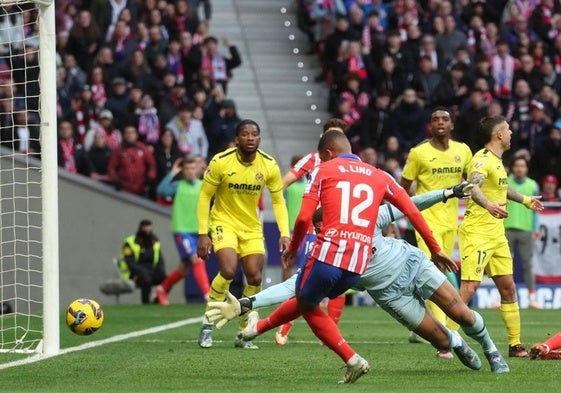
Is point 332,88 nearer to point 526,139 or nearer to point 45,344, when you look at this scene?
point 526,139

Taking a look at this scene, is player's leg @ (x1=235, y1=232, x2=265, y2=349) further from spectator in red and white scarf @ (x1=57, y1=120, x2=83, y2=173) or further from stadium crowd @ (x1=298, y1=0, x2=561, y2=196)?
spectator in red and white scarf @ (x1=57, y1=120, x2=83, y2=173)

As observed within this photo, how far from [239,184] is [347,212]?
4.21 meters

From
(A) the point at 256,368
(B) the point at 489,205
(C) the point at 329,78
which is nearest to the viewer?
(A) the point at 256,368

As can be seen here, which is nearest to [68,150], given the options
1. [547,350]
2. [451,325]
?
[451,325]

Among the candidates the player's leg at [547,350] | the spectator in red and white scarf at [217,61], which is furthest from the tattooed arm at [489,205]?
the spectator in red and white scarf at [217,61]

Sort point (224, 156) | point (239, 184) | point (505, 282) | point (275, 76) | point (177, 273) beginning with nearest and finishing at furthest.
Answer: point (505, 282)
point (224, 156)
point (239, 184)
point (177, 273)
point (275, 76)

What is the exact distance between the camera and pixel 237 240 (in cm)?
1470

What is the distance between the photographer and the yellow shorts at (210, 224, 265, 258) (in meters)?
14.6

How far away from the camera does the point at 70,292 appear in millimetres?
23438

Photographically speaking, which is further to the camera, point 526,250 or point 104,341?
point 526,250

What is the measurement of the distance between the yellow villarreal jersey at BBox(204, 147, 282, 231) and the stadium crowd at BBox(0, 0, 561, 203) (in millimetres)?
8236

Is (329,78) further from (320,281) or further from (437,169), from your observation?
(320,281)

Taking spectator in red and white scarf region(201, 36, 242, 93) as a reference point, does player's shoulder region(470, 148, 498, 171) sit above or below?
below

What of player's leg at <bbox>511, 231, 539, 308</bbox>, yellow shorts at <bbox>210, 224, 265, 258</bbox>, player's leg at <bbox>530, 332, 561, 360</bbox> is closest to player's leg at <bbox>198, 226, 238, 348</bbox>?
yellow shorts at <bbox>210, 224, 265, 258</bbox>
